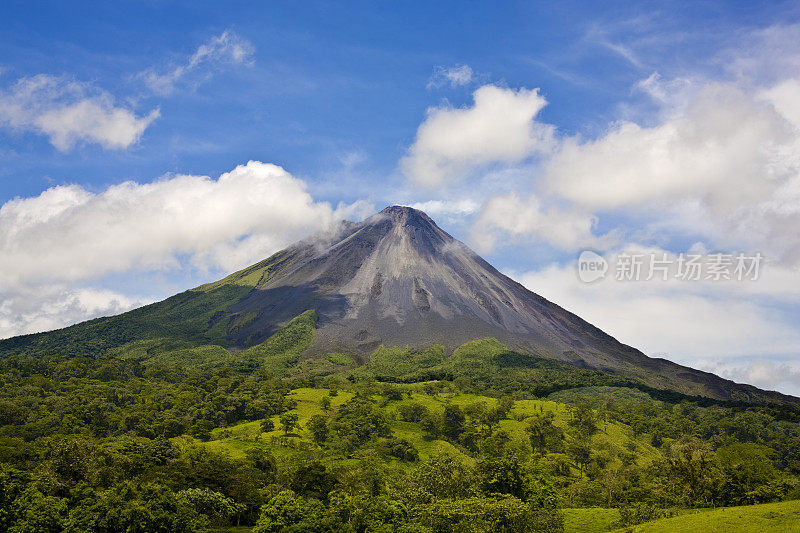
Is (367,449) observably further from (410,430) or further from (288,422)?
(410,430)

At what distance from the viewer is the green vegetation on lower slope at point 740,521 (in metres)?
37.0

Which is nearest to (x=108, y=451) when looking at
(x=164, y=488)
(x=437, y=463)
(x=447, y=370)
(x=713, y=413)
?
(x=164, y=488)

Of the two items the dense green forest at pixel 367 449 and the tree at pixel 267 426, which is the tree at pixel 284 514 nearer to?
the dense green forest at pixel 367 449

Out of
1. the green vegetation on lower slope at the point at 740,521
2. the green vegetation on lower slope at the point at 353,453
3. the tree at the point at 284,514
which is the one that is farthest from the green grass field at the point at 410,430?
the green vegetation on lower slope at the point at 740,521

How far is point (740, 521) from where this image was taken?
3966 cm

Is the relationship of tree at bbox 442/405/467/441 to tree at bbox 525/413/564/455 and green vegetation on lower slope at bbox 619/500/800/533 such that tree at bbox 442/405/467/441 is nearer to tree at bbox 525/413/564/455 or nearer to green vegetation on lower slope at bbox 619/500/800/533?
tree at bbox 525/413/564/455

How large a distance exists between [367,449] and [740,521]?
70.5m

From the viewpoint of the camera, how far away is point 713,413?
152 meters

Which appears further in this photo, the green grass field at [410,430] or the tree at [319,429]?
the tree at [319,429]

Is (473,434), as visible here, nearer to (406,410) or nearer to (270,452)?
(406,410)

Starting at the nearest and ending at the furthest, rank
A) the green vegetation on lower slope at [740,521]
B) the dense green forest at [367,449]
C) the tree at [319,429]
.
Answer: the green vegetation on lower slope at [740,521] → the dense green forest at [367,449] → the tree at [319,429]

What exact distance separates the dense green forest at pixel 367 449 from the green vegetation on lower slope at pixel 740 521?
10.1 metres

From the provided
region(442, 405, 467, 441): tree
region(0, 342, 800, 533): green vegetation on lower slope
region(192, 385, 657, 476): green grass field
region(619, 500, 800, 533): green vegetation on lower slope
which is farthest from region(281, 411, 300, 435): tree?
region(619, 500, 800, 533): green vegetation on lower slope

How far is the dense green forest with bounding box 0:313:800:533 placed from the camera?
5088 centimetres
